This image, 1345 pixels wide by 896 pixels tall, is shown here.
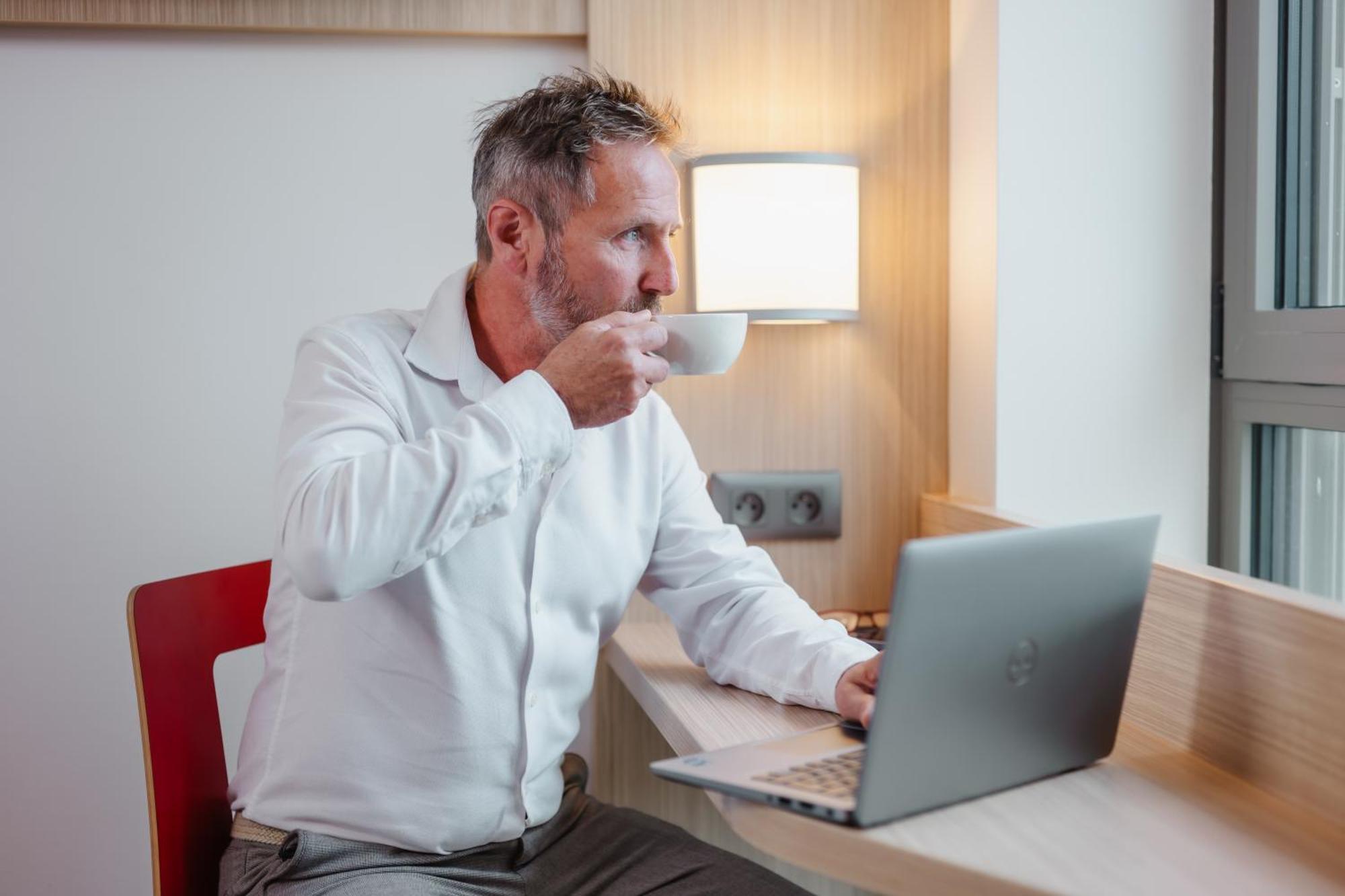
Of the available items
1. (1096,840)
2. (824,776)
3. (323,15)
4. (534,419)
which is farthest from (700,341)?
(323,15)

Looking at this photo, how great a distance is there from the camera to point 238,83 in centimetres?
171

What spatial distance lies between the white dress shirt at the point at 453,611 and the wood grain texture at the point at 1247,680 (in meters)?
0.31

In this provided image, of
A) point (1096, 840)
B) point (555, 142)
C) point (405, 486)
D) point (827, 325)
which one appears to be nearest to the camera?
point (1096, 840)

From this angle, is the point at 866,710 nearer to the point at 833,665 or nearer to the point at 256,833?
the point at 833,665

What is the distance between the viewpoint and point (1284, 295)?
157 cm

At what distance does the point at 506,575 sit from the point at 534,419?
27 cm

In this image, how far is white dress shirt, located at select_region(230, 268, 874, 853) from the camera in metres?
1.07

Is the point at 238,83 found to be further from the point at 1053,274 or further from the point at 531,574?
the point at 1053,274

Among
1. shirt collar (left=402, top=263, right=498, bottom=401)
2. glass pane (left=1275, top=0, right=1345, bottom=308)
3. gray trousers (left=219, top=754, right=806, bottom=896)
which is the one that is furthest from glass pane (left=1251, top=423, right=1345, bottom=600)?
shirt collar (left=402, top=263, right=498, bottom=401)

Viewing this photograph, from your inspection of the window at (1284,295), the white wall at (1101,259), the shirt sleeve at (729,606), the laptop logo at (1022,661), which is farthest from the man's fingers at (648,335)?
the window at (1284,295)

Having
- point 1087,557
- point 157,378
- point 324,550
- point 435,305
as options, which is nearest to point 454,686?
point 324,550

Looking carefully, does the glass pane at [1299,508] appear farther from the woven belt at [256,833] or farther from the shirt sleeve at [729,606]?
the woven belt at [256,833]

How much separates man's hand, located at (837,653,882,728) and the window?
0.71 metres

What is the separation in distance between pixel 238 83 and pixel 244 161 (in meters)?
0.11
